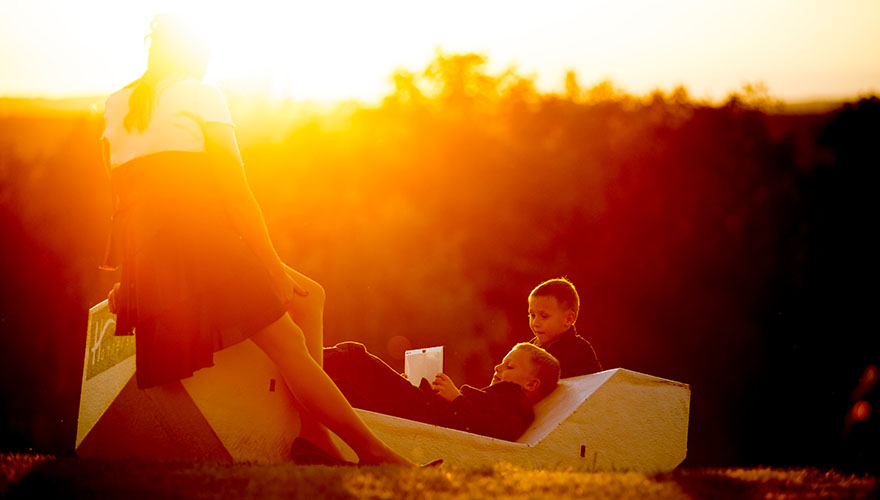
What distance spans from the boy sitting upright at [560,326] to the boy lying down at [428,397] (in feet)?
2.23

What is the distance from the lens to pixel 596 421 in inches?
147

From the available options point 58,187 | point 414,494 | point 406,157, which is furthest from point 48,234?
point 414,494

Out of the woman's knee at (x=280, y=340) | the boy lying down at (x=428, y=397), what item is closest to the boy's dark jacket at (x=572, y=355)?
the boy lying down at (x=428, y=397)

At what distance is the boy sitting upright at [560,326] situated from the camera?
4.61 m

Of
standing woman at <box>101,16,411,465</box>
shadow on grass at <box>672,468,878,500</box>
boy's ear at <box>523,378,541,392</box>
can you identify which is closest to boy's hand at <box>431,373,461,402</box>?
boy's ear at <box>523,378,541,392</box>

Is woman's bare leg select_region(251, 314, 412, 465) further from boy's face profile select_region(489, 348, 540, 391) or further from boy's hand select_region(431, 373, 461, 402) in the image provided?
boy's face profile select_region(489, 348, 540, 391)

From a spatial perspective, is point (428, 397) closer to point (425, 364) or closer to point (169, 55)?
point (425, 364)

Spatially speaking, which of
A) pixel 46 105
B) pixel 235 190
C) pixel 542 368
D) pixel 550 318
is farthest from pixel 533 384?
pixel 46 105

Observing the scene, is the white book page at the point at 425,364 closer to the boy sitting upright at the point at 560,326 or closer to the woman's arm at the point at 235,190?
the boy sitting upright at the point at 560,326

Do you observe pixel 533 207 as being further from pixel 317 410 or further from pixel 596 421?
pixel 317 410

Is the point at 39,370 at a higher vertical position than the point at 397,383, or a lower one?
lower

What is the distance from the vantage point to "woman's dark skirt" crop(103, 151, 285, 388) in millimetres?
2975

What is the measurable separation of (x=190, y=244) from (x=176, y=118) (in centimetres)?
39

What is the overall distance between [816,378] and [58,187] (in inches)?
343
